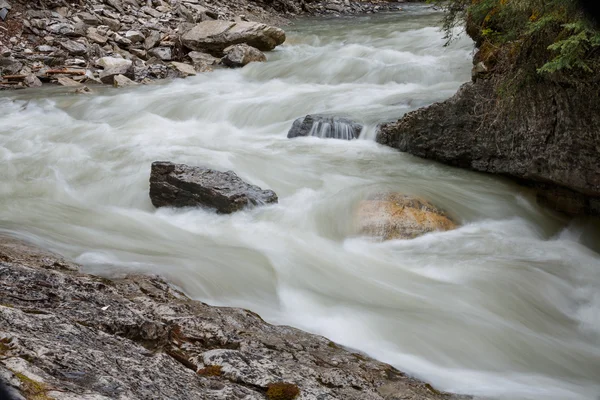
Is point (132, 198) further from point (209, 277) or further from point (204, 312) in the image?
point (204, 312)

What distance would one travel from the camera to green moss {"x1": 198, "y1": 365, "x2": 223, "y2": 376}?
2883 mm

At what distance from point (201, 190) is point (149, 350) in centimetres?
425

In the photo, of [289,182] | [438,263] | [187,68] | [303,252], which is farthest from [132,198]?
[187,68]

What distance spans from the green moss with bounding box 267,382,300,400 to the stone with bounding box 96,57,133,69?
13406 mm

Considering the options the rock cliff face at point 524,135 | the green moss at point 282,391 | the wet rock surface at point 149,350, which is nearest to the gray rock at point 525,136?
the rock cliff face at point 524,135

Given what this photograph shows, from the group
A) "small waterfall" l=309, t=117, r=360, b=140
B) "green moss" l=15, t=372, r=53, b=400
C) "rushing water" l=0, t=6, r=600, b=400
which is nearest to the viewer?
"green moss" l=15, t=372, r=53, b=400

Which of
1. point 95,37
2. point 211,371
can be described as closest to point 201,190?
point 211,371

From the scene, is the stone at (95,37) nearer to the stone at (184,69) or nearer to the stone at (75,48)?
the stone at (75,48)

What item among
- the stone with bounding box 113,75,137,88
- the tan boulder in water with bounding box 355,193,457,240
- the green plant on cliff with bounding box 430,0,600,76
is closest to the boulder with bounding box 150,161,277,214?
the tan boulder in water with bounding box 355,193,457,240

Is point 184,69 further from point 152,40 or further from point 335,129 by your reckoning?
point 335,129

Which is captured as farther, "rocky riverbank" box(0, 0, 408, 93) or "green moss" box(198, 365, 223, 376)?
"rocky riverbank" box(0, 0, 408, 93)

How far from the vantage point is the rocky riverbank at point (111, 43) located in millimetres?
14617

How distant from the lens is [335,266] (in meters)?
6.08

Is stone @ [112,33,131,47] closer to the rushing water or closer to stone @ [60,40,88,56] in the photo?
stone @ [60,40,88,56]
